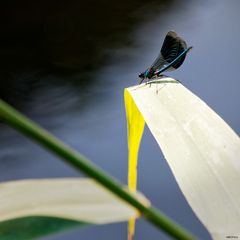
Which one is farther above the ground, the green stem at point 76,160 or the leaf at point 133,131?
the leaf at point 133,131

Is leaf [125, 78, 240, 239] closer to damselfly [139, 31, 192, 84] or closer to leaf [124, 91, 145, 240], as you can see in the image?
leaf [124, 91, 145, 240]

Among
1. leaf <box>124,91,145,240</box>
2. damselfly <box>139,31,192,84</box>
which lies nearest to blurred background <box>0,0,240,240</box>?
damselfly <box>139,31,192,84</box>

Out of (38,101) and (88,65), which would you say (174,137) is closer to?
(38,101)

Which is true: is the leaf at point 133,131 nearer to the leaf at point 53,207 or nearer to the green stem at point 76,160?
the leaf at point 53,207

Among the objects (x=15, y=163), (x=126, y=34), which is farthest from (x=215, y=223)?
(x=126, y=34)

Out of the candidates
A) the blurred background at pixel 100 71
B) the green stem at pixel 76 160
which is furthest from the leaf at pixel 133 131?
the blurred background at pixel 100 71

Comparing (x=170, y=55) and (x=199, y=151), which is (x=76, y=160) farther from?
(x=170, y=55)
